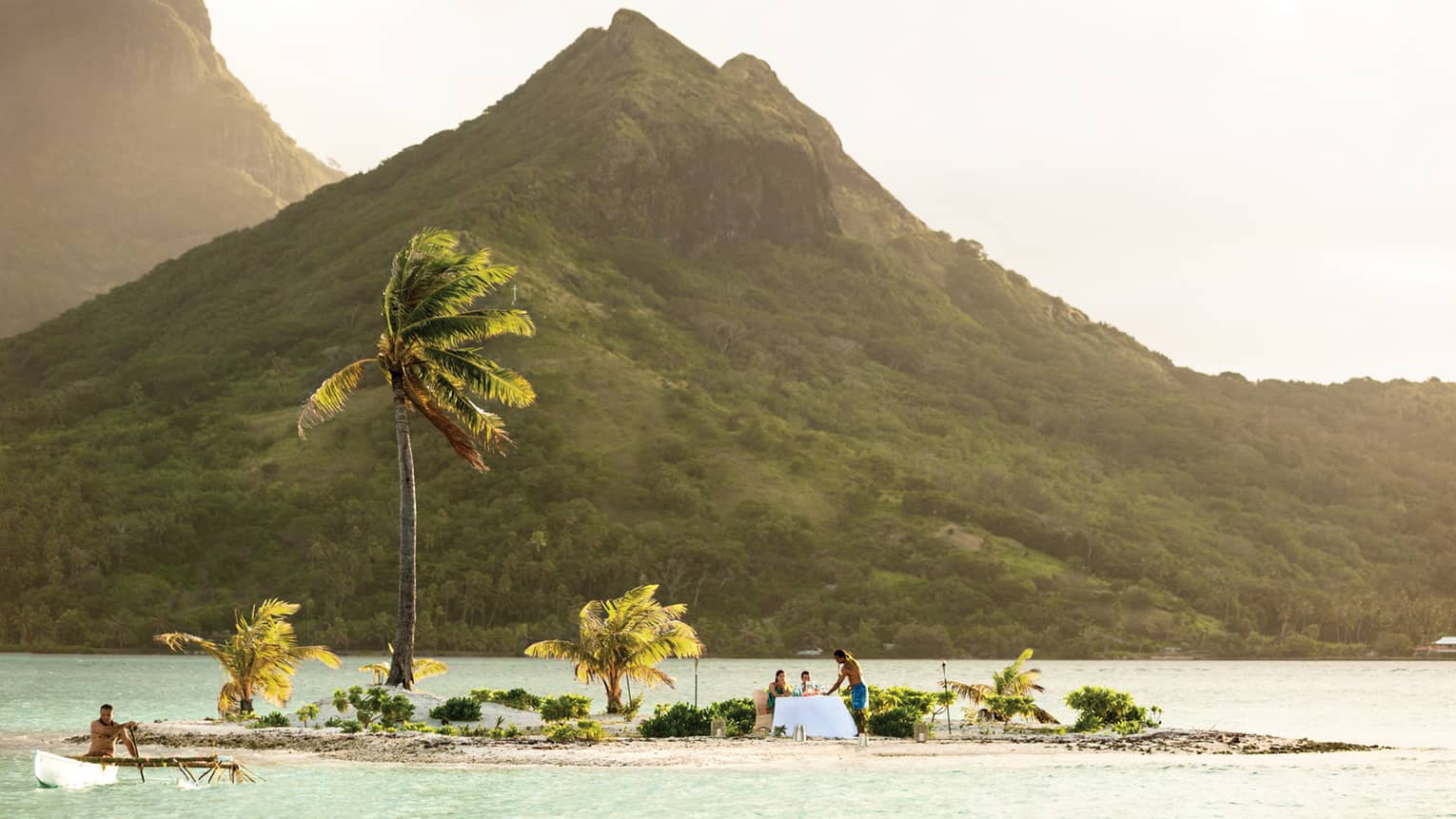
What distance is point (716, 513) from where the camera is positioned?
653 feet

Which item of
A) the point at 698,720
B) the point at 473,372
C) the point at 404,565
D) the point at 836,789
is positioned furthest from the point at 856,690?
the point at 473,372

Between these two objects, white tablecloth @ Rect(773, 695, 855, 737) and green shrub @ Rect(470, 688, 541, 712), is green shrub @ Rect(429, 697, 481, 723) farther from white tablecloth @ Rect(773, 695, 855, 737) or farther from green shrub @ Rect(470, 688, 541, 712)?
white tablecloth @ Rect(773, 695, 855, 737)

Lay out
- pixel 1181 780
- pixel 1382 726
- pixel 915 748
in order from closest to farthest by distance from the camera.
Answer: pixel 1181 780 < pixel 915 748 < pixel 1382 726

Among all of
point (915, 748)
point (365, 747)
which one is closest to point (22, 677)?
point (365, 747)

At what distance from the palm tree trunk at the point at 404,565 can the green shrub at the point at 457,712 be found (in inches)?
66.1

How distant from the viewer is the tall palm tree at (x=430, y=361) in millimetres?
42219

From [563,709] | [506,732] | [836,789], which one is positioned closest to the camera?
[836,789]

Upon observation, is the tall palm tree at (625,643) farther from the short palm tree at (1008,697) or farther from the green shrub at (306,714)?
the short palm tree at (1008,697)

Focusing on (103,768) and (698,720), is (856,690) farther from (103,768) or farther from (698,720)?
(103,768)

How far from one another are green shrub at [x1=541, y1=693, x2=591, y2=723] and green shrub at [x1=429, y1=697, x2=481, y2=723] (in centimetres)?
209

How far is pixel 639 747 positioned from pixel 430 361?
13409 mm

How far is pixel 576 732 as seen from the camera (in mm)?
40188

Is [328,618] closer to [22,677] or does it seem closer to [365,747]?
[22,677]

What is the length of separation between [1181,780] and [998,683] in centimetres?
1441
